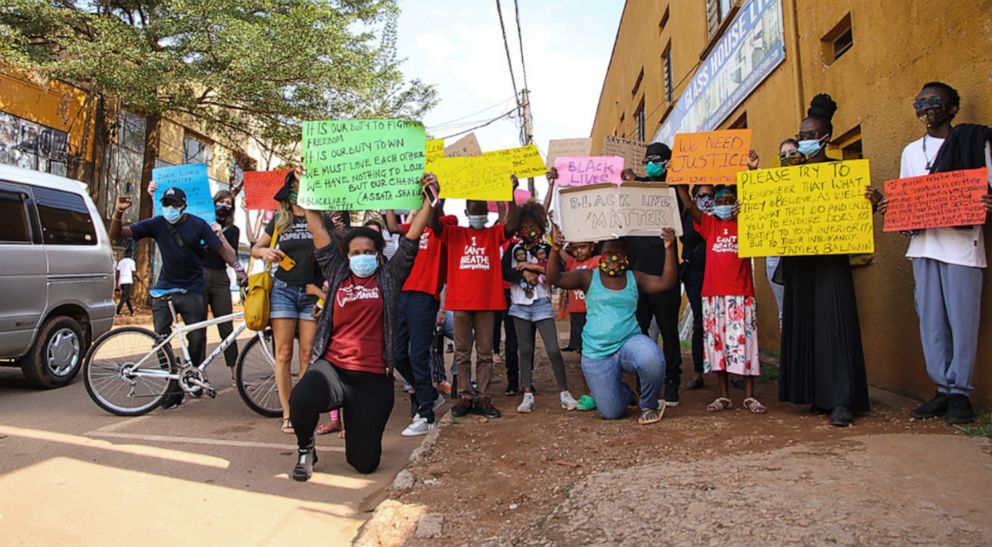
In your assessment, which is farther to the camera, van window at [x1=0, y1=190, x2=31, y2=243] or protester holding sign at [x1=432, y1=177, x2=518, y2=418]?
van window at [x1=0, y1=190, x2=31, y2=243]

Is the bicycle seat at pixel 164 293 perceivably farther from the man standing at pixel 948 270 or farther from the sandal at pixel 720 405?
the man standing at pixel 948 270

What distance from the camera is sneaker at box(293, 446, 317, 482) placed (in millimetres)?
3938

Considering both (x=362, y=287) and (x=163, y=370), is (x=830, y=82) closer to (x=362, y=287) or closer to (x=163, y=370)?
(x=362, y=287)

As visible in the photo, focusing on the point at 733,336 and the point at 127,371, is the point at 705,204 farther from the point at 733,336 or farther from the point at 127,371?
the point at 127,371

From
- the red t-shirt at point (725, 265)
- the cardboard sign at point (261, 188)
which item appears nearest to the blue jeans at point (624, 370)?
the red t-shirt at point (725, 265)

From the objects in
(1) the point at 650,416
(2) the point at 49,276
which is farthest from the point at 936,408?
(2) the point at 49,276

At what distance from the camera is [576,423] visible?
16.1ft

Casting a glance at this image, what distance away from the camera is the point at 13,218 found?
254 inches

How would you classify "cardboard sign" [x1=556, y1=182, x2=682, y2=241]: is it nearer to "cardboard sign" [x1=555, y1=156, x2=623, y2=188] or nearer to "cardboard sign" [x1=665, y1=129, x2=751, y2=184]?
"cardboard sign" [x1=665, y1=129, x2=751, y2=184]

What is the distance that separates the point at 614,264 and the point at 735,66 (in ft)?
18.1

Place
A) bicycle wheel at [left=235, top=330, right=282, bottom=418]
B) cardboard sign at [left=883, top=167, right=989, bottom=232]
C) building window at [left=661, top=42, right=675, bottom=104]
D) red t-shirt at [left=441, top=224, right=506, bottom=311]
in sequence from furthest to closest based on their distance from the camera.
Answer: building window at [left=661, top=42, right=675, bottom=104] → bicycle wheel at [left=235, top=330, right=282, bottom=418] → red t-shirt at [left=441, top=224, right=506, bottom=311] → cardboard sign at [left=883, top=167, right=989, bottom=232]

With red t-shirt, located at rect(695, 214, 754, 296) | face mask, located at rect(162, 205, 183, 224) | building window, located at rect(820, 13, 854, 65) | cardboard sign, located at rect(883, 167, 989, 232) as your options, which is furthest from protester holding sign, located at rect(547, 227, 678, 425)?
face mask, located at rect(162, 205, 183, 224)

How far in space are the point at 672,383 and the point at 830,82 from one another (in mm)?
3209

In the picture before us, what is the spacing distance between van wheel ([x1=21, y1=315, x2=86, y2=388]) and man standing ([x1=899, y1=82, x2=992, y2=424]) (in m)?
7.46
